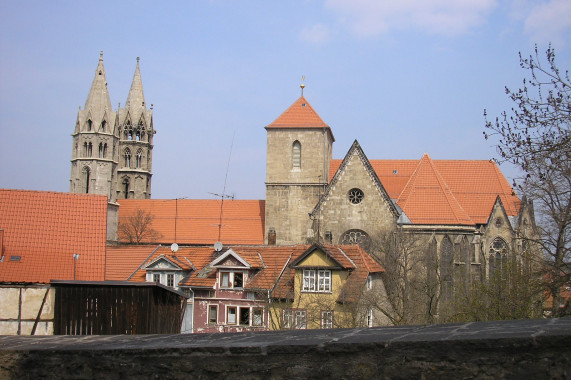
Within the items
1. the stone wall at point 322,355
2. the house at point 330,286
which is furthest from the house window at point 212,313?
the stone wall at point 322,355

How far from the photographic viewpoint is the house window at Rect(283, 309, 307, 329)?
24.6 meters

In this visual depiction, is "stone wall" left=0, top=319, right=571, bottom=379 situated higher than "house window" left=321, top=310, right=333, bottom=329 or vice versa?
"stone wall" left=0, top=319, right=571, bottom=379

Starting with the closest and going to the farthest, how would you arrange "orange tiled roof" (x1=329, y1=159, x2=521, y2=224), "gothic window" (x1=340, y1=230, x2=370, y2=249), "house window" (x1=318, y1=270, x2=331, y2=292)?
1. "house window" (x1=318, y1=270, x2=331, y2=292)
2. "gothic window" (x1=340, y1=230, x2=370, y2=249)
3. "orange tiled roof" (x1=329, y1=159, x2=521, y2=224)

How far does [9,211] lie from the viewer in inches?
1169

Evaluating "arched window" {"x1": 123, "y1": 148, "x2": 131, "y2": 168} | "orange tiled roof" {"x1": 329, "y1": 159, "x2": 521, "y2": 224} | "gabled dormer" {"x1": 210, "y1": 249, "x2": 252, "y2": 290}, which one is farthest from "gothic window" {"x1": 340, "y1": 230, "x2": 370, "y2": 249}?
"arched window" {"x1": 123, "y1": 148, "x2": 131, "y2": 168}

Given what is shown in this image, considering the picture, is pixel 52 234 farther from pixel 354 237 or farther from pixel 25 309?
pixel 354 237

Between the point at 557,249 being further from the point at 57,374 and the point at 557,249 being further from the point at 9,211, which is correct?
the point at 9,211

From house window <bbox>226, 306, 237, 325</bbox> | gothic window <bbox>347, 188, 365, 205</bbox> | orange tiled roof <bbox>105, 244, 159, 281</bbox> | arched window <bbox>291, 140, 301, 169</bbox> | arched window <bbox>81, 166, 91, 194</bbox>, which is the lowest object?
house window <bbox>226, 306, 237, 325</bbox>

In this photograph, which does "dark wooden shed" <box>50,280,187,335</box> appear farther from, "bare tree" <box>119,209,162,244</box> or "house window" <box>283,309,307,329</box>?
"bare tree" <box>119,209,162,244</box>

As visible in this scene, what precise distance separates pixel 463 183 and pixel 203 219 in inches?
798

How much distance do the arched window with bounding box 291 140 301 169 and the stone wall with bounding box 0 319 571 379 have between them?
46347 millimetres

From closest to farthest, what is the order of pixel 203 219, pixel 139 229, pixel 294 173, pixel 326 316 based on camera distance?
pixel 326 316 < pixel 294 173 < pixel 139 229 < pixel 203 219

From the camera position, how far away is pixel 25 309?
2127 cm

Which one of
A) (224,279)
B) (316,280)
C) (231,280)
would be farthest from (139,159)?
(316,280)
